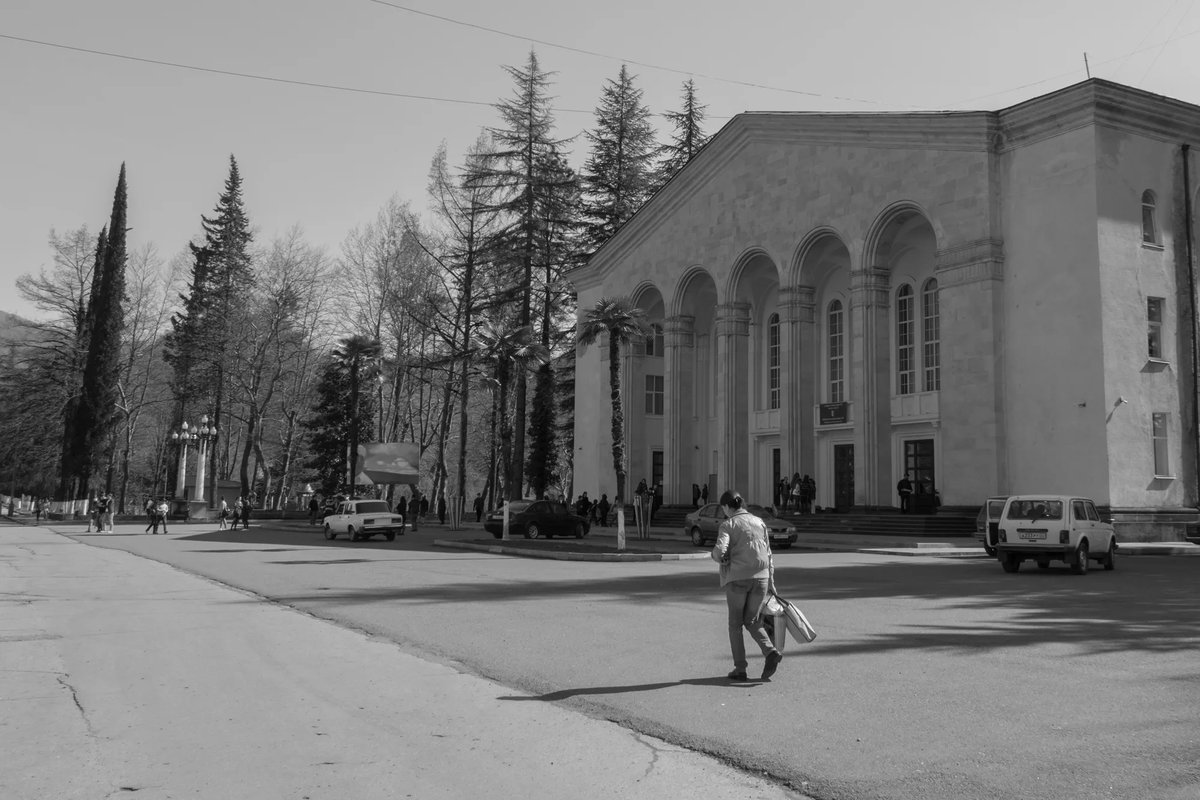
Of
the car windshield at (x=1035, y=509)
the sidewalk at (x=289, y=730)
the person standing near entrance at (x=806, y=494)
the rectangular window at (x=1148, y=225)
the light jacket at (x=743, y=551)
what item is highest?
the rectangular window at (x=1148, y=225)

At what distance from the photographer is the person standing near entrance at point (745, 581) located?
8258mm

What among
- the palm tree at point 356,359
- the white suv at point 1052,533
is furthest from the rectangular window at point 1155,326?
the palm tree at point 356,359

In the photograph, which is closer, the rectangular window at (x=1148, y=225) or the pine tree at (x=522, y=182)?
the rectangular window at (x=1148, y=225)

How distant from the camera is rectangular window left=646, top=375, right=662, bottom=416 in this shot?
50625 mm

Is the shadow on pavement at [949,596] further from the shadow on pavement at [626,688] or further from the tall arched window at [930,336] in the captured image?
the tall arched window at [930,336]

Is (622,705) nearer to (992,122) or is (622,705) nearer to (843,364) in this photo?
(992,122)

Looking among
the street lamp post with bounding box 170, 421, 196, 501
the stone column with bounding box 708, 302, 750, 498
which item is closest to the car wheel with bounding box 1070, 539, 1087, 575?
the stone column with bounding box 708, 302, 750, 498

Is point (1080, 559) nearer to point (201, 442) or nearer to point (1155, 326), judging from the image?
point (1155, 326)

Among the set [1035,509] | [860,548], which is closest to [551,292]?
[860,548]

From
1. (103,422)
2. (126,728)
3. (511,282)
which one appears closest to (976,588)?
(126,728)

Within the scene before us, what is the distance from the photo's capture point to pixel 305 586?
56.3ft

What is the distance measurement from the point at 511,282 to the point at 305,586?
39721mm

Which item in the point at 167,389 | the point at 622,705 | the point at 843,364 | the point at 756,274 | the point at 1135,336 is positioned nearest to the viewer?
the point at 622,705

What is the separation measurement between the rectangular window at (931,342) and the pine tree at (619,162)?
2640 cm
